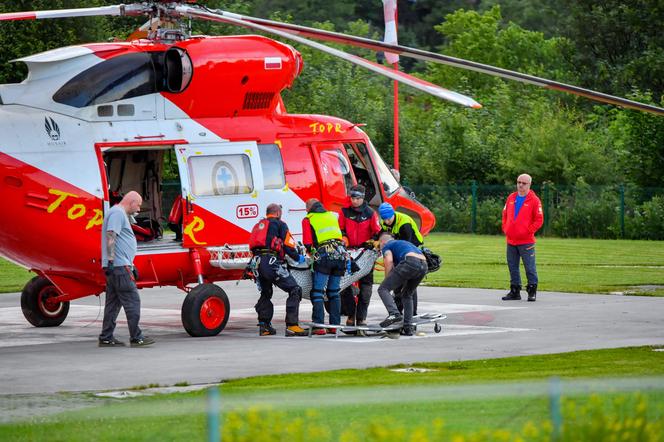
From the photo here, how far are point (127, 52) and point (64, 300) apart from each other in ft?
12.0

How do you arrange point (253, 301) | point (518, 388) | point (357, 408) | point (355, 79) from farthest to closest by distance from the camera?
point (355, 79) < point (253, 301) < point (357, 408) < point (518, 388)

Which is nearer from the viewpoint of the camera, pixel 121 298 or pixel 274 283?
pixel 121 298

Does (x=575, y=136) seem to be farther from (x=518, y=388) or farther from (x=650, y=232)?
(x=518, y=388)

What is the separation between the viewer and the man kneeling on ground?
15.4 meters

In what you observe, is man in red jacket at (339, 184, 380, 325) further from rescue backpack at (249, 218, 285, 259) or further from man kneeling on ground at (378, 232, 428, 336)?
rescue backpack at (249, 218, 285, 259)

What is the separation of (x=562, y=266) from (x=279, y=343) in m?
13.5

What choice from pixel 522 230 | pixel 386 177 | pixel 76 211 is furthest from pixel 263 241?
pixel 522 230

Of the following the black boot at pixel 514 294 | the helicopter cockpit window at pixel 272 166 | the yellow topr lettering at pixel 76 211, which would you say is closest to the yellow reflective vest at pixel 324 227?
the helicopter cockpit window at pixel 272 166

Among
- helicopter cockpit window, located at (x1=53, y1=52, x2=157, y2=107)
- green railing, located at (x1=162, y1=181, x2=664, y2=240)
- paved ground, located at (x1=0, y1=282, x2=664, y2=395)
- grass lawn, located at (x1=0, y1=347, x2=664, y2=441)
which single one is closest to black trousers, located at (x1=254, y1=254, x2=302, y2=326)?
paved ground, located at (x1=0, y1=282, x2=664, y2=395)

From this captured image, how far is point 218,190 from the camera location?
17.0m

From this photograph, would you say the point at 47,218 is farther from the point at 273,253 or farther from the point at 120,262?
the point at 273,253

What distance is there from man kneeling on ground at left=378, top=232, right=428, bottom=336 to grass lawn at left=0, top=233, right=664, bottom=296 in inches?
279

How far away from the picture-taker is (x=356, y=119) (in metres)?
47.9

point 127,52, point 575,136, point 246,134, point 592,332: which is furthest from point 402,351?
point 575,136
